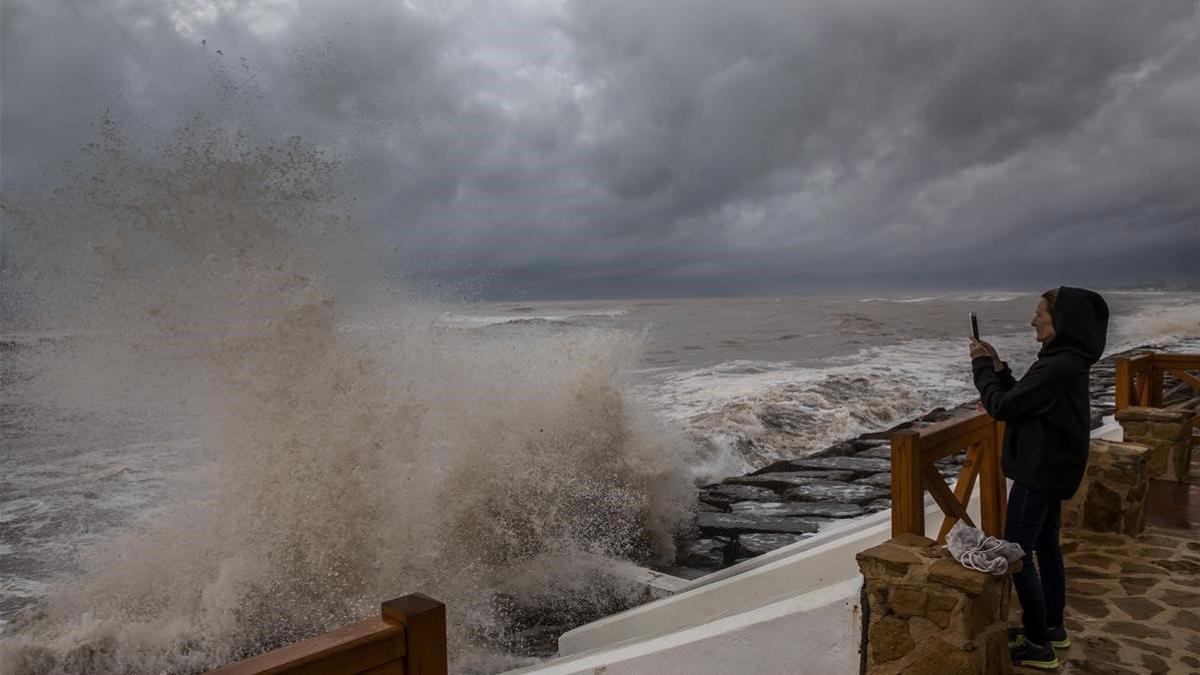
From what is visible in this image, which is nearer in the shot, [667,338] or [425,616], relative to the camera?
[425,616]

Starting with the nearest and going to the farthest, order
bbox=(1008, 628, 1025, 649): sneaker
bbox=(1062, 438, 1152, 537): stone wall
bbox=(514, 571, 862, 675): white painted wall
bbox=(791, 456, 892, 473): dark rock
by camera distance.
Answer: bbox=(514, 571, 862, 675): white painted wall
bbox=(1008, 628, 1025, 649): sneaker
bbox=(1062, 438, 1152, 537): stone wall
bbox=(791, 456, 892, 473): dark rock

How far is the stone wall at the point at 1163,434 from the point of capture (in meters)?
7.00

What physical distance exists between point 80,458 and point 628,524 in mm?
10760

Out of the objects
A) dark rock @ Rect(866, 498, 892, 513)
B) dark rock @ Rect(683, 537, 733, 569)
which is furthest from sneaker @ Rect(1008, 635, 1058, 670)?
dark rock @ Rect(866, 498, 892, 513)

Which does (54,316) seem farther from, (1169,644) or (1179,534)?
(1179,534)

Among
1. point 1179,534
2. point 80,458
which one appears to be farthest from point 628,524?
point 80,458

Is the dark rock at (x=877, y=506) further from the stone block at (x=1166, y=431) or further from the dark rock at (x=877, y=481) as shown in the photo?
the stone block at (x=1166, y=431)

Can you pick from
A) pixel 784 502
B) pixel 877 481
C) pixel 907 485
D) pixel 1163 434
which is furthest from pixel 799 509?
pixel 907 485

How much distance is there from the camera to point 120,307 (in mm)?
8492

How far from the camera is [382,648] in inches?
78.0

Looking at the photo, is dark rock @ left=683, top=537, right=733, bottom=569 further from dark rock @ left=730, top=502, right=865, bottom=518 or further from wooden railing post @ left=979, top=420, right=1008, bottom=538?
wooden railing post @ left=979, top=420, right=1008, bottom=538

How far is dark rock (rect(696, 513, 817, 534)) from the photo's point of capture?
886 centimetres

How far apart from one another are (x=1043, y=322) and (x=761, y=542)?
5653 millimetres

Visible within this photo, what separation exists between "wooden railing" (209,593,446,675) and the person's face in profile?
2.89m
